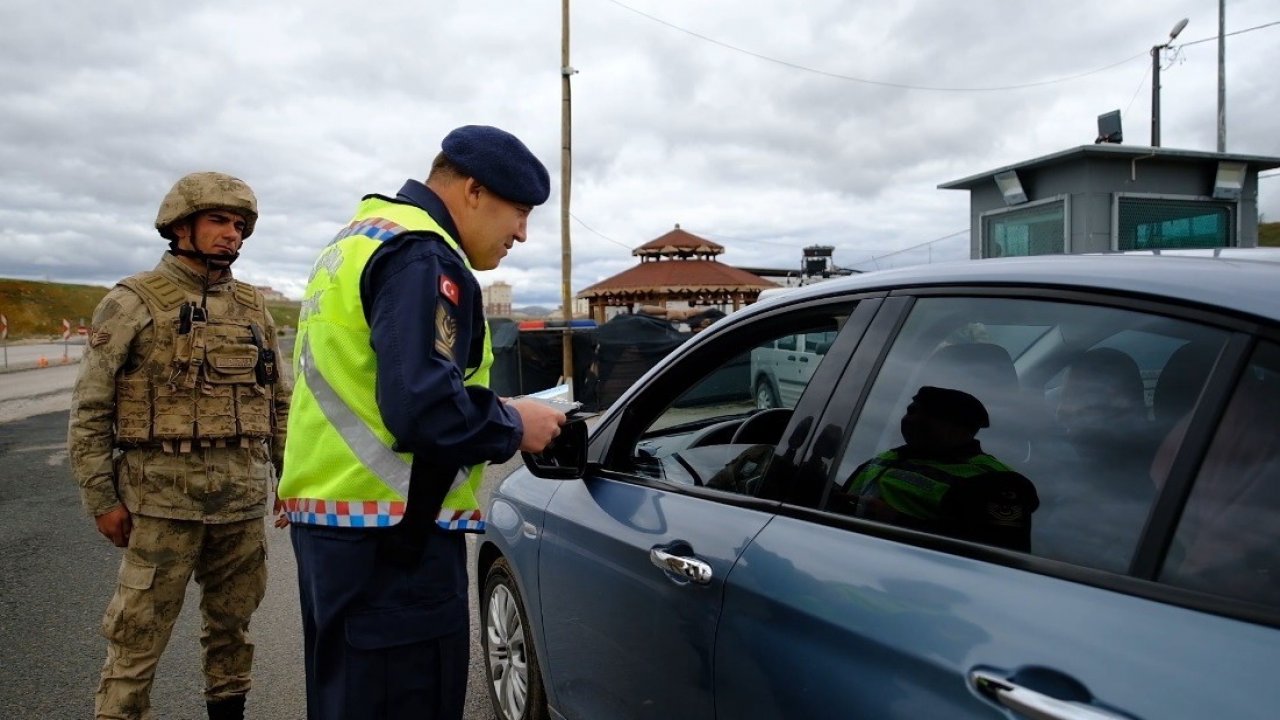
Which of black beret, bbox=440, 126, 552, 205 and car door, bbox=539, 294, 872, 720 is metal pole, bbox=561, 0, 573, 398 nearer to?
car door, bbox=539, 294, 872, 720

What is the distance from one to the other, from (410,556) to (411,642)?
20cm

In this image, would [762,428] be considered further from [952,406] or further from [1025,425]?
[1025,425]

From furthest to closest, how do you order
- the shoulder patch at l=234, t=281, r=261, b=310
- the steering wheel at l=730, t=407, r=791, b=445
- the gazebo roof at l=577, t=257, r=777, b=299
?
1. the gazebo roof at l=577, t=257, r=777, b=299
2. the shoulder patch at l=234, t=281, r=261, b=310
3. the steering wheel at l=730, t=407, r=791, b=445


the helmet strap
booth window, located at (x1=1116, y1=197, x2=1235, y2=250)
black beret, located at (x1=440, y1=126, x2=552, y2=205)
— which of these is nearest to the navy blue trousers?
black beret, located at (x1=440, y1=126, x2=552, y2=205)

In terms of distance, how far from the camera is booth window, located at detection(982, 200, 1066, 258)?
902 centimetres

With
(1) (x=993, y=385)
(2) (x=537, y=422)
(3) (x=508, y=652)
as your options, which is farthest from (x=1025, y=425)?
(3) (x=508, y=652)

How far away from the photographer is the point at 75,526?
6000mm

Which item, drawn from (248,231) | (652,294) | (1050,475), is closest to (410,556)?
(1050,475)

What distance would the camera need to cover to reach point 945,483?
61.1 inches

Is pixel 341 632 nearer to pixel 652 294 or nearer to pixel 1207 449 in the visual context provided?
pixel 1207 449

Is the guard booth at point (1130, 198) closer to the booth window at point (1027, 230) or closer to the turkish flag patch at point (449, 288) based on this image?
the booth window at point (1027, 230)

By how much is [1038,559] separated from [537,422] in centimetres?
106

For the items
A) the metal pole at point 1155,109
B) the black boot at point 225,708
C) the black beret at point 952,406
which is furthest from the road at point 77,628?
the metal pole at point 1155,109

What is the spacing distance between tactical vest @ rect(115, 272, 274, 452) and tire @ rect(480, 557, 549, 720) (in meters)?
1.04
